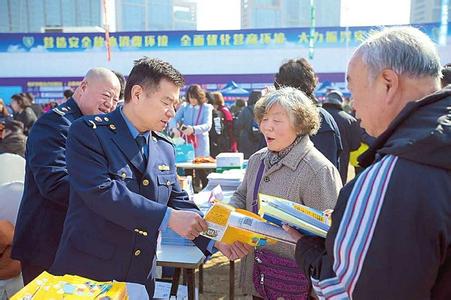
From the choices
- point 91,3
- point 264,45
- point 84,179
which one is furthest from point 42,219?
point 91,3

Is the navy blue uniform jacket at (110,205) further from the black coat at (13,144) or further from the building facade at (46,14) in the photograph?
the building facade at (46,14)

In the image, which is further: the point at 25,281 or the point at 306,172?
the point at 25,281

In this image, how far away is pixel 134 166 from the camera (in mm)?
1751

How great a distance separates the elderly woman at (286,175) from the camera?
7.00 feet

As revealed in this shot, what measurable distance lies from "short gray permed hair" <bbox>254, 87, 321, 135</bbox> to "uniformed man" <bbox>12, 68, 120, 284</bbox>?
1100mm

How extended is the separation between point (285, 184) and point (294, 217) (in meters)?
0.83

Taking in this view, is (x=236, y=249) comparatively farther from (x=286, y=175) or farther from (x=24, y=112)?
(x=24, y=112)

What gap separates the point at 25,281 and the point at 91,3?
32821mm

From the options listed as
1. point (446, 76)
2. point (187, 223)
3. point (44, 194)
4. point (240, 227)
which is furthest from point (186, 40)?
point (240, 227)

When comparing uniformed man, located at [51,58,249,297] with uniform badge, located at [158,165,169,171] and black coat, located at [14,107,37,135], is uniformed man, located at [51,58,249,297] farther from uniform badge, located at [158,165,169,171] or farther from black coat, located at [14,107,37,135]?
black coat, located at [14,107,37,135]

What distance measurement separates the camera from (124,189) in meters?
1.63

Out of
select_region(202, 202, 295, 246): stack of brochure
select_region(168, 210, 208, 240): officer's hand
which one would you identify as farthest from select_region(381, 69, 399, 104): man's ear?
select_region(168, 210, 208, 240): officer's hand

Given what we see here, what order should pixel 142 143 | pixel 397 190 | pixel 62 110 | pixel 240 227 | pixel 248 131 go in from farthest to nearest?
pixel 248 131 < pixel 62 110 < pixel 142 143 < pixel 240 227 < pixel 397 190

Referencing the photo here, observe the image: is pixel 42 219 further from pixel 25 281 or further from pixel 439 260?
pixel 439 260
